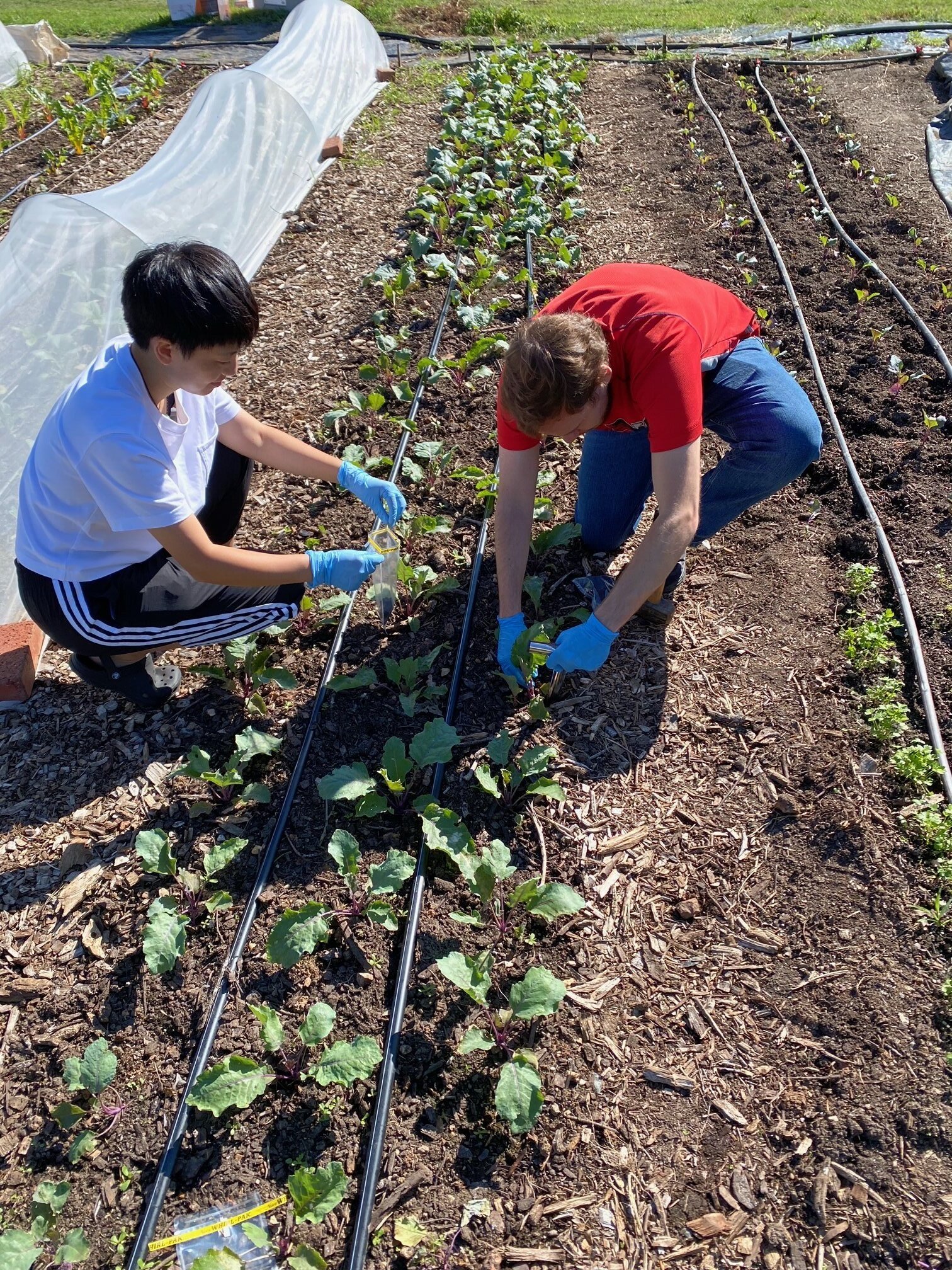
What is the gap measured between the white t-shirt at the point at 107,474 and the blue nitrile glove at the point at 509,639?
1.13m

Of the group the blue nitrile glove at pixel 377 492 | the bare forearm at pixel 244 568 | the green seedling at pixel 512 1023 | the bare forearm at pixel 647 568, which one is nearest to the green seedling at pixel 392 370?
the blue nitrile glove at pixel 377 492

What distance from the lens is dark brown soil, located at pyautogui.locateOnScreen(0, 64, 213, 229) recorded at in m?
7.25

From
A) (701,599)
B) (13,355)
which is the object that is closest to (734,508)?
(701,599)

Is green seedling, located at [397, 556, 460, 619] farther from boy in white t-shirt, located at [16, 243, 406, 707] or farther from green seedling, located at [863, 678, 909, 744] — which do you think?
green seedling, located at [863, 678, 909, 744]

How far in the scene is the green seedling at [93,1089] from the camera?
83.4 inches

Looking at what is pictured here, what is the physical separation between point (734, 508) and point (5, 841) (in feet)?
9.29

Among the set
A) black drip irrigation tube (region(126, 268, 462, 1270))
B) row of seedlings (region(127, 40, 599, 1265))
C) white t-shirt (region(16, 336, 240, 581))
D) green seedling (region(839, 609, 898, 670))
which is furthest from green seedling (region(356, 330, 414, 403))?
green seedling (region(839, 609, 898, 670))

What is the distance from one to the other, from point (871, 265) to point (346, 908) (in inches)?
199

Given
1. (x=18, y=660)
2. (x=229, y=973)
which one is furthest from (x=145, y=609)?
(x=229, y=973)

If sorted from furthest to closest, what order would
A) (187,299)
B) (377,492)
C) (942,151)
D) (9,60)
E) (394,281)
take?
(9,60), (942,151), (394,281), (377,492), (187,299)

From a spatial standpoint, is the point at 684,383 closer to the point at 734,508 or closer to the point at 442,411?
the point at 734,508

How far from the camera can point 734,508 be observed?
3.27 metres

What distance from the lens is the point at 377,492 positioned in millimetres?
3320

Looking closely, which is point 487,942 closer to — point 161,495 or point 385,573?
point 385,573
